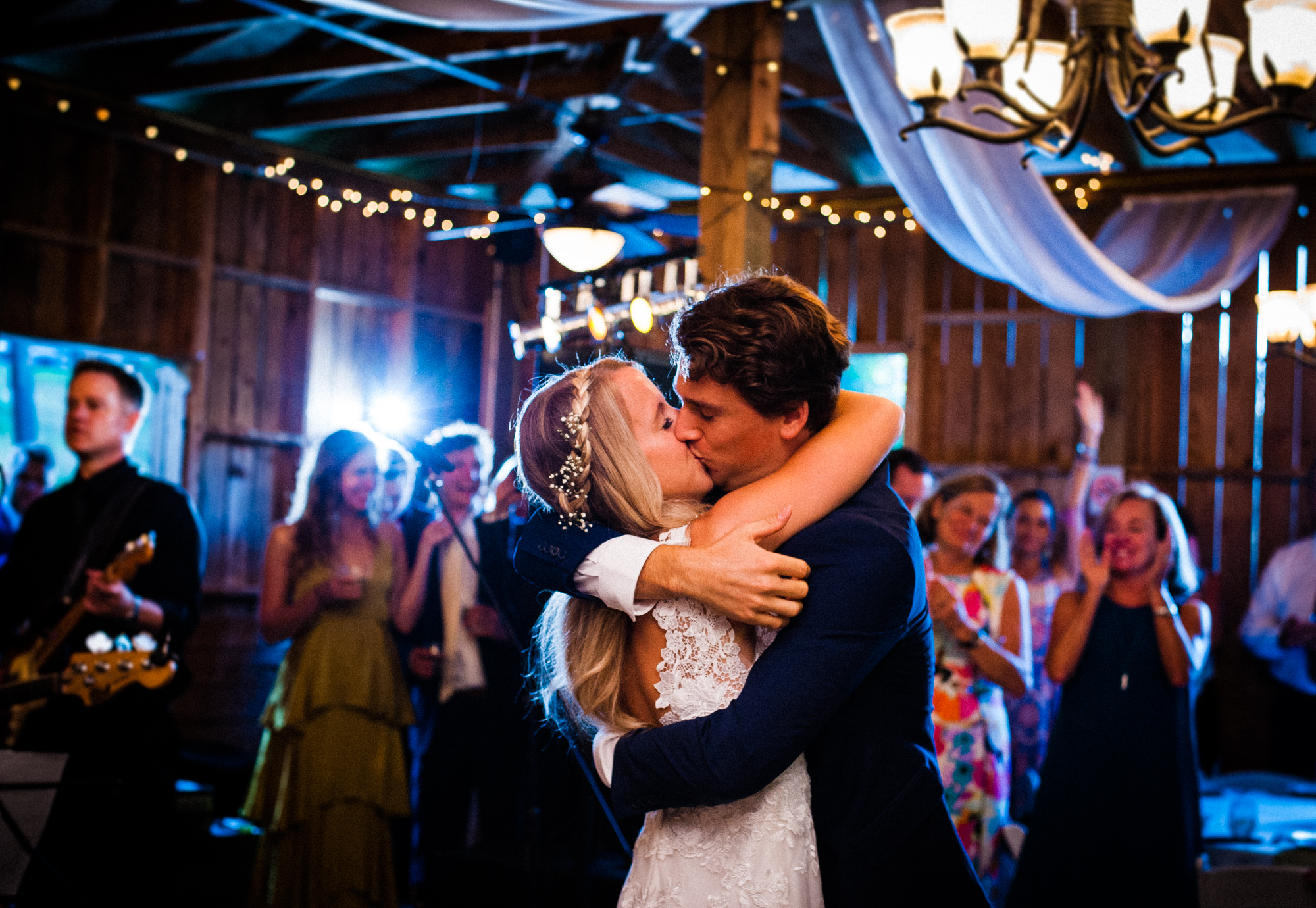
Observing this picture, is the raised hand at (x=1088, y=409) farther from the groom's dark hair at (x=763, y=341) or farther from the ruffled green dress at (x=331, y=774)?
the groom's dark hair at (x=763, y=341)

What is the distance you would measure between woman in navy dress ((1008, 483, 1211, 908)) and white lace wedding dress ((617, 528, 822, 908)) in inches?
91.9

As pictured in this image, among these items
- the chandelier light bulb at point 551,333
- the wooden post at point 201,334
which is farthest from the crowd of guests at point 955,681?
the wooden post at point 201,334

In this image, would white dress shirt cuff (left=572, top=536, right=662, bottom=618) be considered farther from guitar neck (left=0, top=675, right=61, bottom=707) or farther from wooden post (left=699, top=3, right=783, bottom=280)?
wooden post (left=699, top=3, right=783, bottom=280)

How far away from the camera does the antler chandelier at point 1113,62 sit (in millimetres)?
2932

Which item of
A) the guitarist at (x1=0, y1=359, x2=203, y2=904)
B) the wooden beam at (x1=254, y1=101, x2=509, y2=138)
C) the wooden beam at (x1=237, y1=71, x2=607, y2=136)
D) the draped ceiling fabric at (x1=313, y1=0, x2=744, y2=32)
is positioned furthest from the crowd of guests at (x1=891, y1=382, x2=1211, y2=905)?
the wooden beam at (x1=254, y1=101, x2=509, y2=138)

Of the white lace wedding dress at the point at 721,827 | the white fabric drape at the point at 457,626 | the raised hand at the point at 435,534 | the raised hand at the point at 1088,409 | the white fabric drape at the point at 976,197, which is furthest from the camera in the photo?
the raised hand at the point at 1088,409

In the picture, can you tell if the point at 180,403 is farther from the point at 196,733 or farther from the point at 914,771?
the point at 914,771

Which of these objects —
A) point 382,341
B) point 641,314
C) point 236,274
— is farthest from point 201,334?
point 641,314

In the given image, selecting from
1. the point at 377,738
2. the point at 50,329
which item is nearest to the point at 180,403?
the point at 50,329

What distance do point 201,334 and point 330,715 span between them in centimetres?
487

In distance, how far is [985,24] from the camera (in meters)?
2.93

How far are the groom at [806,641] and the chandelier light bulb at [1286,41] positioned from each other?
6.98 feet

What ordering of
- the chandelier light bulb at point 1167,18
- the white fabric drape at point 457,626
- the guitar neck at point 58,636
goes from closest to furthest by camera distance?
1. the chandelier light bulb at point 1167,18
2. the guitar neck at point 58,636
3. the white fabric drape at point 457,626

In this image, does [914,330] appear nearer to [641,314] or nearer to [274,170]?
[641,314]
